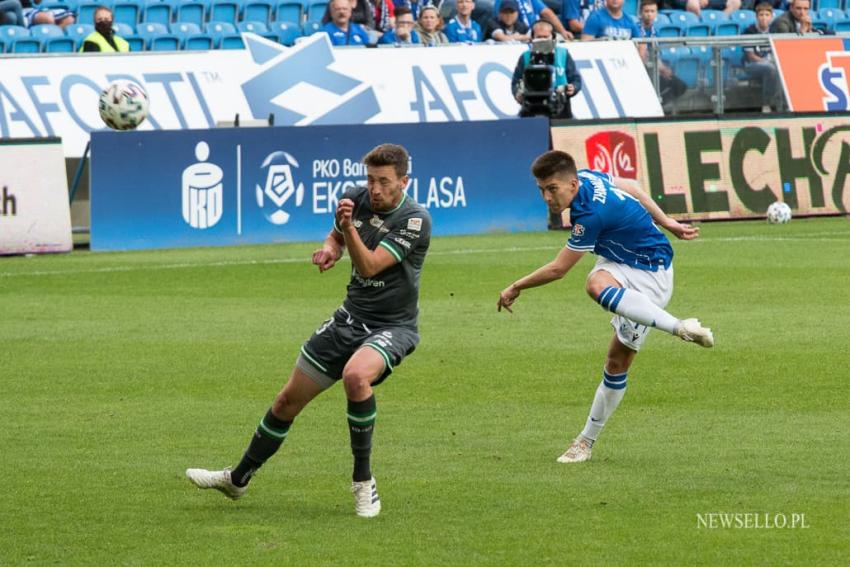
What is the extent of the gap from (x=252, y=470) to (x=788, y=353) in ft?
18.8

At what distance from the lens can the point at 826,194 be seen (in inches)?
932

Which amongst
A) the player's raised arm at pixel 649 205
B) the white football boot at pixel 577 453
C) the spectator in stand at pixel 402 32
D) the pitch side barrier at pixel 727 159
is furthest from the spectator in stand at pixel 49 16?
the white football boot at pixel 577 453

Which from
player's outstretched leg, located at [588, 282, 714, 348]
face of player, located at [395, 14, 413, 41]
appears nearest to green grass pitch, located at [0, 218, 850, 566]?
player's outstretched leg, located at [588, 282, 714, 348]

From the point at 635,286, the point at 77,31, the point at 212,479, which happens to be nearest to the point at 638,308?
the point at 635,286

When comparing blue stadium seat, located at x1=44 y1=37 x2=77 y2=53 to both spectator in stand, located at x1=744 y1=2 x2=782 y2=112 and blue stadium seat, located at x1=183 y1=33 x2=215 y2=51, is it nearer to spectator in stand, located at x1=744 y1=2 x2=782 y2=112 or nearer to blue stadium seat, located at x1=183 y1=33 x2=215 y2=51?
blue stadium seat, located at x1=183 y1=33 x2=215 y2=51

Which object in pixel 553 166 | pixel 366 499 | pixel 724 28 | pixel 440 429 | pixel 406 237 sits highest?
pixel 553 166

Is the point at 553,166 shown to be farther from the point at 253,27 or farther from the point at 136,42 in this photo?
the point at 253,27

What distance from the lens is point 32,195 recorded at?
64.1 ft

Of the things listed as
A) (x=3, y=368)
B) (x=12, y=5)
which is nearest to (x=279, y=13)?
(x=12, y=5)

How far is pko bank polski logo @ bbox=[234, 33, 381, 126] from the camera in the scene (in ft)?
81.3

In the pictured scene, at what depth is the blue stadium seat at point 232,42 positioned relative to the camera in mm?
26125

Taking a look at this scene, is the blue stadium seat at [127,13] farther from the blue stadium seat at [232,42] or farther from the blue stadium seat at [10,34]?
the blue stadium seat at [10,34]

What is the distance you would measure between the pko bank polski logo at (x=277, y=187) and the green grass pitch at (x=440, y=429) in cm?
333

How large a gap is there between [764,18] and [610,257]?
64.5 ft
